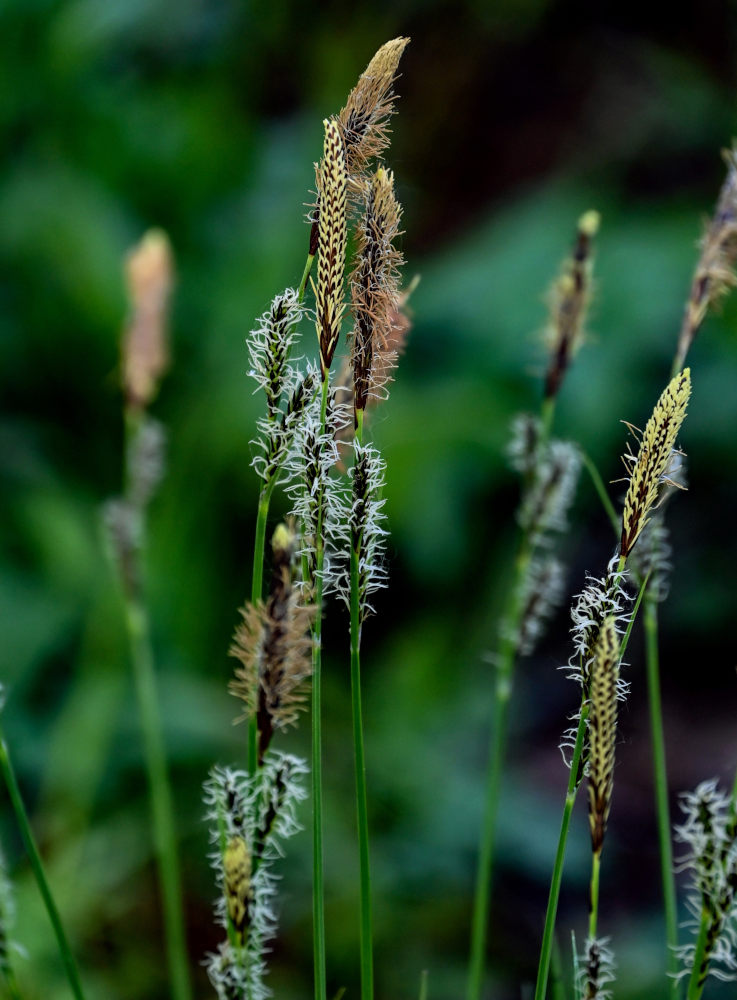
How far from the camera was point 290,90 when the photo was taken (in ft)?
7.76

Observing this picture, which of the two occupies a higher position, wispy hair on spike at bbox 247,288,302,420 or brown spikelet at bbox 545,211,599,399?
brown spikelet at bbox 545,211,599,399

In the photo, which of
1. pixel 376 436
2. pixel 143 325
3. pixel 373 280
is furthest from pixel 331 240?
pixel 376 436

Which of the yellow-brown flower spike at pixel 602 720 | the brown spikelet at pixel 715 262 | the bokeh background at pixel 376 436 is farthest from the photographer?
the bokeh background at pixel 376 436

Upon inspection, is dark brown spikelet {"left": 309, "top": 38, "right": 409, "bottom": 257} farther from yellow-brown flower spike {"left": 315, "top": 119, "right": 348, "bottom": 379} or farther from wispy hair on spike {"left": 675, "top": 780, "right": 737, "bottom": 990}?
wispy hair on spike {"left": 675, "top": 780, "right": 737, "bottom": 990}

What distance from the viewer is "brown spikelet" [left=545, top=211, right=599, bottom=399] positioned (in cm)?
46

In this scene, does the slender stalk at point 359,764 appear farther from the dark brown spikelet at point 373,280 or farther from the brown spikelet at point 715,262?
the brown spikelet at point 715,262

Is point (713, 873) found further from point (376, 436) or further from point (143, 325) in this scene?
point (376, 436)

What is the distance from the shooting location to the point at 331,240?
29 centimetres

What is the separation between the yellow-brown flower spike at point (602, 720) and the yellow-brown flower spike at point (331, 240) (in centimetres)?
11

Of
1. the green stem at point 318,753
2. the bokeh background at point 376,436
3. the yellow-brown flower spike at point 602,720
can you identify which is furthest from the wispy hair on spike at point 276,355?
the bokeh background at point 376,436

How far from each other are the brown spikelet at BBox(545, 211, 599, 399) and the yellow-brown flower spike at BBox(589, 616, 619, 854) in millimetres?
210

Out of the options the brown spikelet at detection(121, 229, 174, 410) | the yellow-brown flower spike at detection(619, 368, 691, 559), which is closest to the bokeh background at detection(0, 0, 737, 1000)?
the brown spikelet at detection(121, 229, 174, 410)

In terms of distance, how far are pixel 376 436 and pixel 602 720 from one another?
4.52 feet

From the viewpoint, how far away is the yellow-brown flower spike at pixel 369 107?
318mm
